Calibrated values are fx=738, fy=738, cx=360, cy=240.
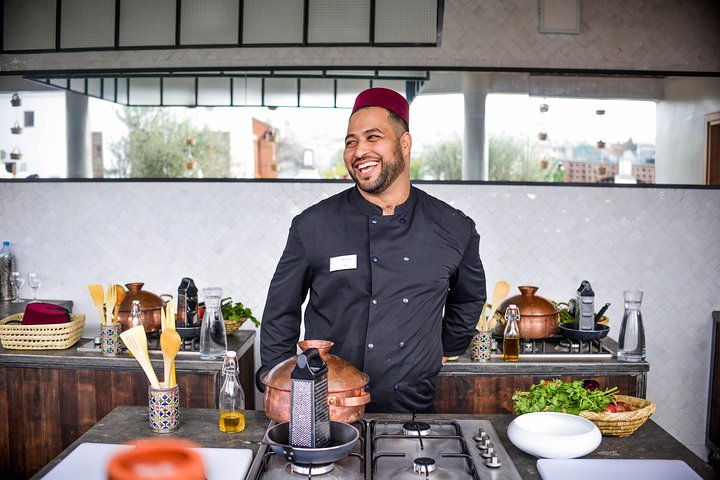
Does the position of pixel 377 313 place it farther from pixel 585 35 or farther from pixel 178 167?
pixel 585 35

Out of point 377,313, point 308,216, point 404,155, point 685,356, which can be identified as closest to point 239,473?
point 377,313

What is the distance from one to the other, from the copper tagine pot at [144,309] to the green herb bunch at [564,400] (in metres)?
2.11

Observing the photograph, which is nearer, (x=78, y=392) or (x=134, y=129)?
(x=78, y=392)

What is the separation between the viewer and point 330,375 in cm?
204

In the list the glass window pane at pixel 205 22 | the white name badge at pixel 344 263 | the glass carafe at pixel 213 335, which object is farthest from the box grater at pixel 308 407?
the glass window pane at pixel 205 22

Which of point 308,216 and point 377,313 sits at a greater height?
point 308,216

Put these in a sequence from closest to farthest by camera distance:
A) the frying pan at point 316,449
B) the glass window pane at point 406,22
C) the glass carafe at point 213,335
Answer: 1. the frying pan at point 316,449
2. the glass carafe at point 213,335
3. the glass window pane at point 406,22

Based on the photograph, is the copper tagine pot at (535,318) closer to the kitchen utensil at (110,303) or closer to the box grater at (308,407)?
the kitchen utensil at (110,303)

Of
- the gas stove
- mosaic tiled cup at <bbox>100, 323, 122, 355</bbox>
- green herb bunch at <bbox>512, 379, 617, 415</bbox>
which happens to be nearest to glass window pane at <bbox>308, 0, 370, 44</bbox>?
mosaic tiled cup at <bbox>100, 323, 122, 355</bbox>

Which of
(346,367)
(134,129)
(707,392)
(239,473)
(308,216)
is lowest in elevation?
(707,392)

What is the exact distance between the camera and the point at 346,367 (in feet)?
6.86

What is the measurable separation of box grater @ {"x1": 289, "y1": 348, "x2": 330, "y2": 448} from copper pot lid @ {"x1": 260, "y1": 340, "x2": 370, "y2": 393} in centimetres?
18

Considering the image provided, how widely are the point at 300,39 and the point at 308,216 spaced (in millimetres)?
2474

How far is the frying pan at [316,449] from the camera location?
5.79ft
